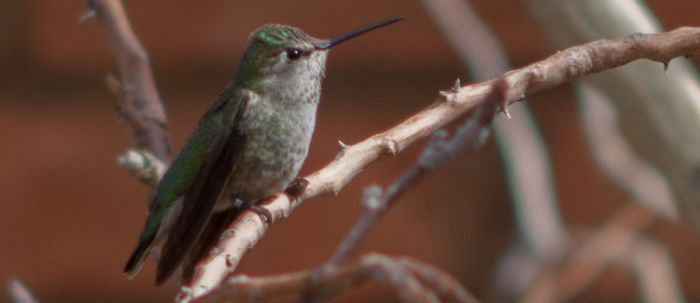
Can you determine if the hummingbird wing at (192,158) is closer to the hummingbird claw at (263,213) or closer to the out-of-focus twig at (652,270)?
the hummingbird claw at (263,213)

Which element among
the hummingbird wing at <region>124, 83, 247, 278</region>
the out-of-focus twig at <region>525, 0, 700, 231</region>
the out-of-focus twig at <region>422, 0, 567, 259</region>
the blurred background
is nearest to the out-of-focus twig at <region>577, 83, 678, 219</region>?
A: the out-of-focus twig at <region>422, 0, 567, 259</region>

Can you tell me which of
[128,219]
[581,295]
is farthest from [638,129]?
[128,219]

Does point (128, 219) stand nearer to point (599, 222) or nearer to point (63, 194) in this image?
point (63, 194)

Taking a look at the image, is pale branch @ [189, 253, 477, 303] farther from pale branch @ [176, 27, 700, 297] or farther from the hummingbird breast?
the hummingbird breast

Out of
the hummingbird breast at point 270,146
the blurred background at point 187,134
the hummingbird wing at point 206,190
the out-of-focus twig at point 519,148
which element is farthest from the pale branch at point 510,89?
the blurred background at point 187,134

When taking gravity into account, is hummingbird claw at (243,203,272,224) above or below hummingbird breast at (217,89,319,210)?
below

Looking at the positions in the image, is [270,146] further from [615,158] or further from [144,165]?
[615,158]

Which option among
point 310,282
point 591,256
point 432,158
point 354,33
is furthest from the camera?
point 591,256

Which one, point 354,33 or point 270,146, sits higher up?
point 354,33

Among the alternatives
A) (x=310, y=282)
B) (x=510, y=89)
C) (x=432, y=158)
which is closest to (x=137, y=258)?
(x=310, y=282)

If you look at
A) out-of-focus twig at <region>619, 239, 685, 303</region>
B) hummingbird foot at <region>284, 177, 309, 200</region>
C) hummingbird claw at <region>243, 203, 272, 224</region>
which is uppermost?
out-of-focus twig at <region>619, 239, 685, 303</region>
